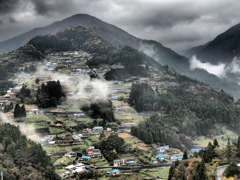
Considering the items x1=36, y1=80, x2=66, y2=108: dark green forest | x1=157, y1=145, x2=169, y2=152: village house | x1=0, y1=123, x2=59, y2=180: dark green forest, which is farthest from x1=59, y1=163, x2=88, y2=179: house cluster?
x1=36, y1=80, x2=66, y2=108: dark green forest

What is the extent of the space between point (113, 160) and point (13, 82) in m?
57.5

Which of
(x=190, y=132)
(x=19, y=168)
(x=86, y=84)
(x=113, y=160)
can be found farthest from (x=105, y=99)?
(x=19, y=168)

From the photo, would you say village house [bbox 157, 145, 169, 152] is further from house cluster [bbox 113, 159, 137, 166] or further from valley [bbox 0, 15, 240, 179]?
house cluster [bbox 113, 159, 137, 166]

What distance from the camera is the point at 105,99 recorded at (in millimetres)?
79188

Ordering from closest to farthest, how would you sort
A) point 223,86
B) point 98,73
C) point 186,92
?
point 186,92 → point 98,73 → point 223,86

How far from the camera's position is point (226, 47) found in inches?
7318

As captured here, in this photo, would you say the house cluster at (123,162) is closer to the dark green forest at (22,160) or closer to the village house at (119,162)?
the village house at (119,162)

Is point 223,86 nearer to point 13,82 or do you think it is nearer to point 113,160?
point 13,82

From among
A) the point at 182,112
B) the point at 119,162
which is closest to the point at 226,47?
the point at 182,112

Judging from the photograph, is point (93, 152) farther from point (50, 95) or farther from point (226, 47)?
point (226, 47)

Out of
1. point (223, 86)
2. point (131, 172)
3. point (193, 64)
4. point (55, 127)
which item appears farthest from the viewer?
point (193, 64)

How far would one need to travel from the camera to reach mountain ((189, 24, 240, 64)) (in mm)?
179375

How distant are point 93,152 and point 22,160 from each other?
15155mm

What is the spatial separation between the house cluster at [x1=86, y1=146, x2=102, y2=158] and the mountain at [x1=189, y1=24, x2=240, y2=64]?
482 feet
